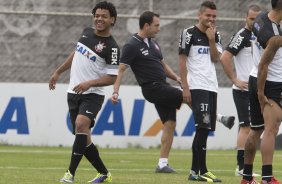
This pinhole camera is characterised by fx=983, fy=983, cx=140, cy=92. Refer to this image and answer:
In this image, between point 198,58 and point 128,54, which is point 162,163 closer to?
point 128,54

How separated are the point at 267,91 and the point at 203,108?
80.5 inches

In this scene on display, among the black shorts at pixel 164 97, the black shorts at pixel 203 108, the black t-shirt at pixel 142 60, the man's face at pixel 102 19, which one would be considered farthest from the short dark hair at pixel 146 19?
the man's face at pixel 102 19

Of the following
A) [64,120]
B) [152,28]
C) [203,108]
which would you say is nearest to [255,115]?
[203,108]

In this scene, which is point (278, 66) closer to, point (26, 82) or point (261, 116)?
point (261, 116)

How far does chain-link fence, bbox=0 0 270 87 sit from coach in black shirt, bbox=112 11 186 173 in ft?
23.1

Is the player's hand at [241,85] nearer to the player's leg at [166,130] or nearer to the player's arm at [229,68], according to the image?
the player's arm at [229,68]

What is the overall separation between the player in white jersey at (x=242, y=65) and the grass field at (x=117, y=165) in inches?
26.2

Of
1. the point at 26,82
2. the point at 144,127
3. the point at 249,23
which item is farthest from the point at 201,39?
the point at 26,82

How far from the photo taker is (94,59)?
1173cm

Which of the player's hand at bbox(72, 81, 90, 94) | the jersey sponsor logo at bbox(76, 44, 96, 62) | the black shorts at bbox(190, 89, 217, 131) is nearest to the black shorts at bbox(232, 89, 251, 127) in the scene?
the black shorts at bbox(190, 89, 217, 131)

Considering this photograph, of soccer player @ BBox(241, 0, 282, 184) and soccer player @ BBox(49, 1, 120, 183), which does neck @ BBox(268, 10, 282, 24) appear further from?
soccer player @ BBox(49, 1, 120, 183)

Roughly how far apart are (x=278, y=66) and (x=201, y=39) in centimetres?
228

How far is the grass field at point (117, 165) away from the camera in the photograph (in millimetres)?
12180

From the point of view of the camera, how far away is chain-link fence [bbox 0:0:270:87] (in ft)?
69.7
